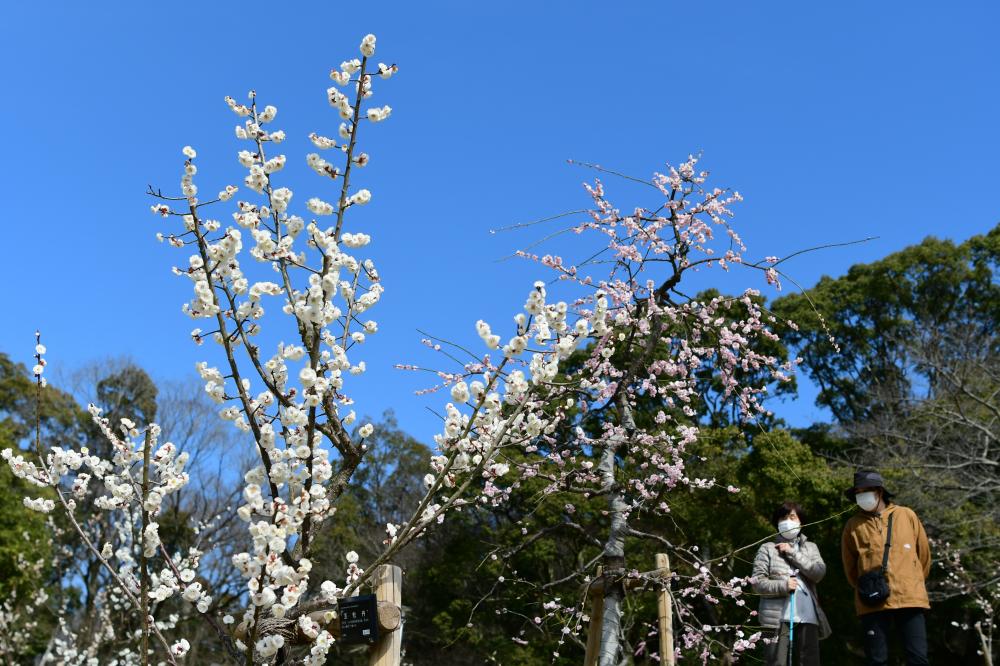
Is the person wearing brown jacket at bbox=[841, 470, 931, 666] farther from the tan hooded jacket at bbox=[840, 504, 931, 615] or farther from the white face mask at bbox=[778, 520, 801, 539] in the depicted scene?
the white face mask at bbox=[778, 520, 801, 539]

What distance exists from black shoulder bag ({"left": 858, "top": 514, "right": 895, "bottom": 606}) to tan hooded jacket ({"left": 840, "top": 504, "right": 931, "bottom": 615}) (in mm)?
21

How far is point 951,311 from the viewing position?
21203 millimetres

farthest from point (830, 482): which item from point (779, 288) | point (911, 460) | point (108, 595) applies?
point (108, 595)

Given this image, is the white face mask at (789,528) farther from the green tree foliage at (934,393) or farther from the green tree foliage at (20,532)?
the green tree foliage at (20,532)

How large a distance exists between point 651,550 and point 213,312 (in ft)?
42.5

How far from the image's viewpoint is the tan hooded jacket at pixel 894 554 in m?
4.32

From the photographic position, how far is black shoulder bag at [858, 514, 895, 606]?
14.2ft

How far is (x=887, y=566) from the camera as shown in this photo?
4371mm

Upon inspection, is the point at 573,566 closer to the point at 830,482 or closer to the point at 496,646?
the point at 496,646

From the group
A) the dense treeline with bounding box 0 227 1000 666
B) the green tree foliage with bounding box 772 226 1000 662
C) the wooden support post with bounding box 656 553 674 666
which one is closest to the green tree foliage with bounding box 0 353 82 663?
the dense treeline with bounding box 0 227 1000 666

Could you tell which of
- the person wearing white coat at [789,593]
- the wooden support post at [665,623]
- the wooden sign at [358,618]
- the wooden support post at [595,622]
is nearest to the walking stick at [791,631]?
the person wearing white coat at [789,593]

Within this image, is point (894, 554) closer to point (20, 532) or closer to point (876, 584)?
point (876, 584)

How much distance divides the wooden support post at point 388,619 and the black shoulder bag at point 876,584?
253 cm

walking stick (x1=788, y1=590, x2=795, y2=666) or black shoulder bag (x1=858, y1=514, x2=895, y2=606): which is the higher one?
black shoulder bag (x1=858, y1=514, x2=895, y2=606)
